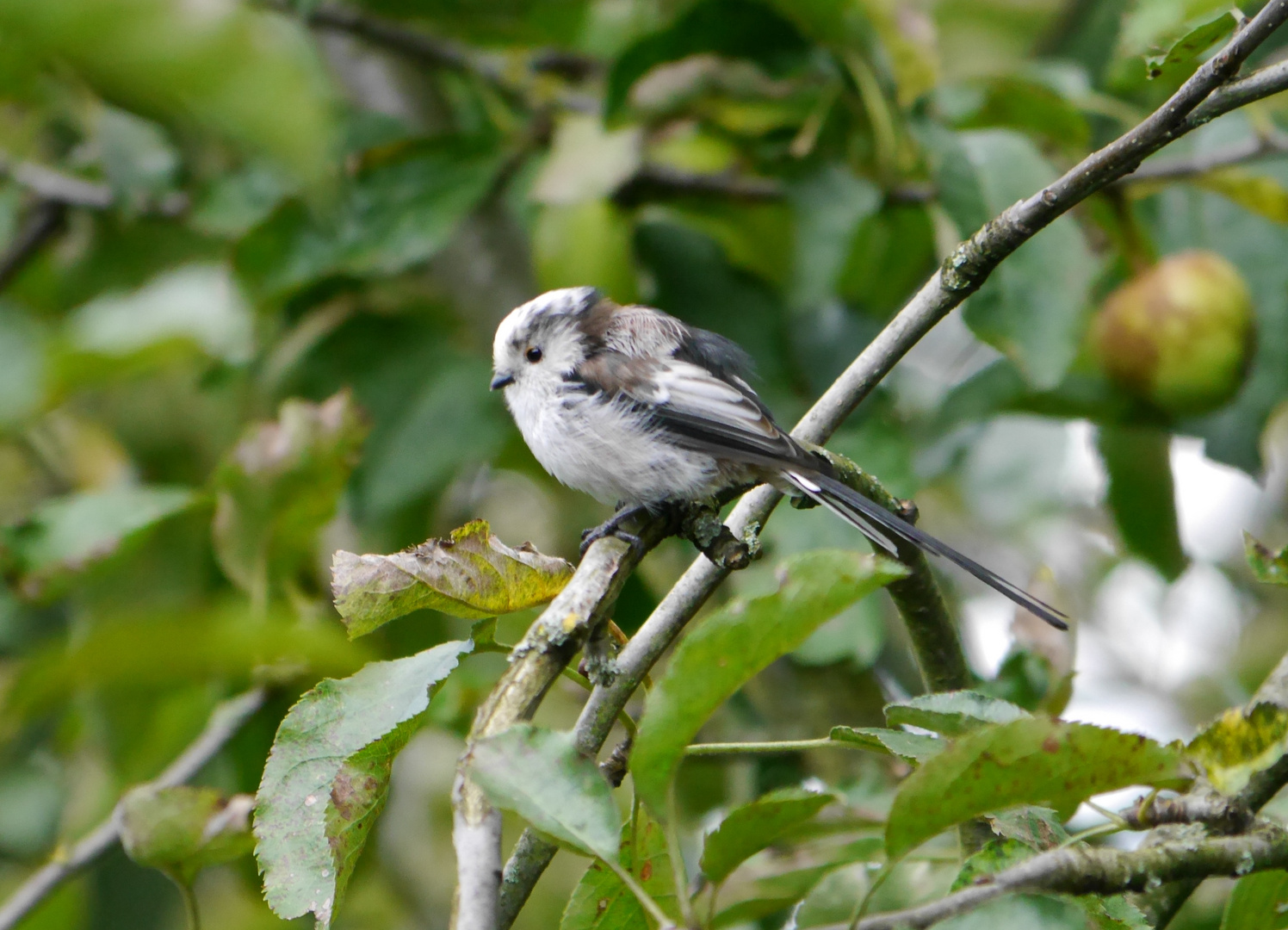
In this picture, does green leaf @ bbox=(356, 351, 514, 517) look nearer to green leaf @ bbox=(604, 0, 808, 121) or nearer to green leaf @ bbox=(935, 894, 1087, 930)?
green leaf @ bbox=(604, 0, 808, 121)

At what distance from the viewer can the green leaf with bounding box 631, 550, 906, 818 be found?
969 mm

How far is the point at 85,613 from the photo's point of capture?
108 inches

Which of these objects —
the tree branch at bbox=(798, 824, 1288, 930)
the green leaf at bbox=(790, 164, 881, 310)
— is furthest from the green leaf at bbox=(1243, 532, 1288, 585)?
the green leaf at bbox=(790, 164, 881, 310)

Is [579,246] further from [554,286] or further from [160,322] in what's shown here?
[160,322]

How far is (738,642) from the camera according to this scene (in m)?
0.99

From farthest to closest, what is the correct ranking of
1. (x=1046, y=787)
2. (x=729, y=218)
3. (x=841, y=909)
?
(x=729, y=218) → (x=841, y=909) → (x=1046, y=787)

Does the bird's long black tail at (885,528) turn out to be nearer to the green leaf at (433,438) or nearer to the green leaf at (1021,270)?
the green leaf at (1021,270)

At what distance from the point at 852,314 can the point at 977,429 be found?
1.72 ft

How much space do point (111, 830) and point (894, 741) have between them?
4.74 ft

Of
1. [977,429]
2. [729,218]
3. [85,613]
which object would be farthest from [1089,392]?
[85,613]

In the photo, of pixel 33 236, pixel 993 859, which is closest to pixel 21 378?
pixel 993 859

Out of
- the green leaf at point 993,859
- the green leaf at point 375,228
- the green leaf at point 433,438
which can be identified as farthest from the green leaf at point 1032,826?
the green leaf at point 375,228

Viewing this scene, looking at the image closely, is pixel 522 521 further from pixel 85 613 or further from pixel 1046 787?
pixel 1046 787

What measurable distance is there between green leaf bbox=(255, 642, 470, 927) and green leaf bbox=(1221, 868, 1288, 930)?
0.86m
